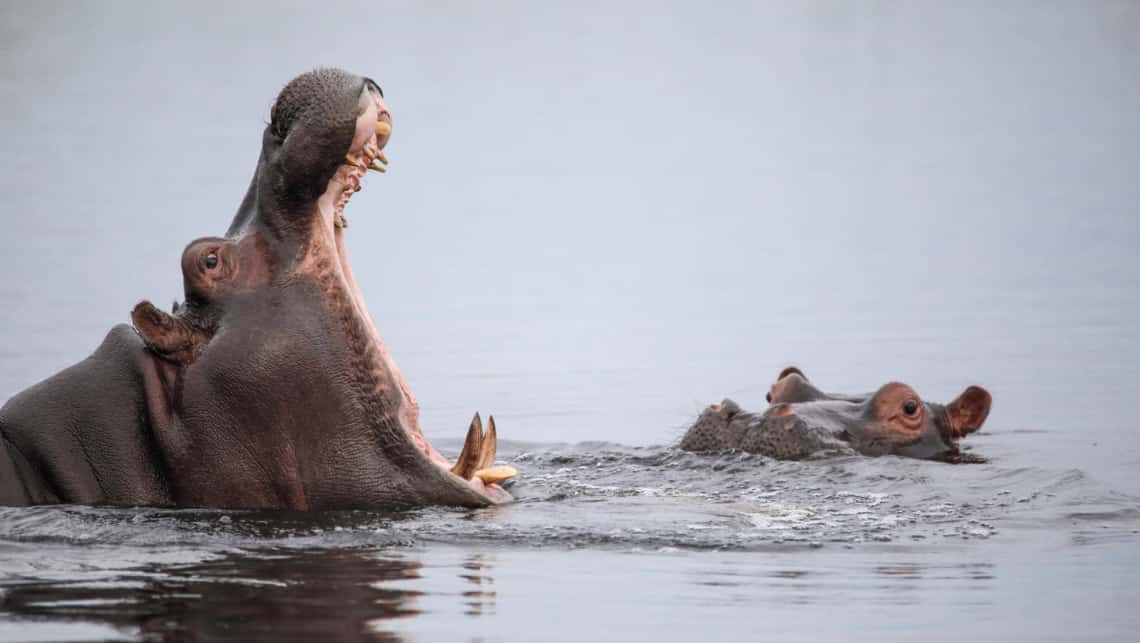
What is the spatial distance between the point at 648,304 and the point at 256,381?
15.9 m

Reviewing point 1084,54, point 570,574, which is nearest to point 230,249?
point 570,574

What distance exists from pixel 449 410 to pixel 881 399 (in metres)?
4.62

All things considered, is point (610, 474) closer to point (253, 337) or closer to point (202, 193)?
point (253, 337)

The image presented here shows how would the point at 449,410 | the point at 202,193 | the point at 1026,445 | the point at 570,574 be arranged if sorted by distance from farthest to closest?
the point at 202,193, the point at 449,410, the point at 1026,445, the point at 570,574

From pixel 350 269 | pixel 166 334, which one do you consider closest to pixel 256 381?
pixel 166 334

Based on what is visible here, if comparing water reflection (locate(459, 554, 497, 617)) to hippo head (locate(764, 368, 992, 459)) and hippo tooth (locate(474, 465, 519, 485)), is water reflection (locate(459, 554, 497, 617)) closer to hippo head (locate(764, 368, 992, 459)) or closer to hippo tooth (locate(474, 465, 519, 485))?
hippo tooth (locate(474, 465, 519, 485))

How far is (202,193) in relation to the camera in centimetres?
3412

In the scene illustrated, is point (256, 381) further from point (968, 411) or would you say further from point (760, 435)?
point (968, 411)

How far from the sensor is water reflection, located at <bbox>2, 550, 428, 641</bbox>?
631 centimetres

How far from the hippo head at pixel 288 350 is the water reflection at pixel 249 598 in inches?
17.8

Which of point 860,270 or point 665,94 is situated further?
point 665,94

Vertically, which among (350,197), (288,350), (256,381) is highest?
(350,197)

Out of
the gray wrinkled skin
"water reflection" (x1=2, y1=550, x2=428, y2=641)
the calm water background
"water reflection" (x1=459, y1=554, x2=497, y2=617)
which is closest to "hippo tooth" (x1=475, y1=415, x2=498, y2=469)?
the calm water background

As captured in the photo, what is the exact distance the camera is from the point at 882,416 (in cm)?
1120
